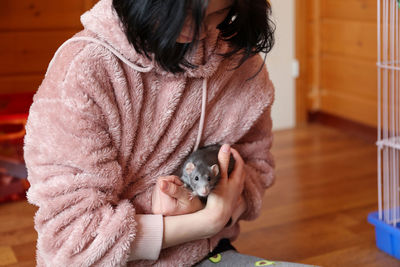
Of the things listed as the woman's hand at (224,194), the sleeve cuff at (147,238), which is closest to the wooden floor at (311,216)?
the woman's hand at (224,194)

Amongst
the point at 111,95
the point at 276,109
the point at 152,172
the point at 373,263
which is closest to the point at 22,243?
the point at 152,172

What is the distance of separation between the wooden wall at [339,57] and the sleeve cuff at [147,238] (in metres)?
1.85

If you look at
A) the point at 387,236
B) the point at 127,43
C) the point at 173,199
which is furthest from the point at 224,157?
the point at 387,236

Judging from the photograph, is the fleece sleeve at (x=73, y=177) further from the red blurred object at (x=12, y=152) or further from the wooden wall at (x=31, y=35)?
the wooden wall at (x=31, y=35)

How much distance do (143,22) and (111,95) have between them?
15 cm

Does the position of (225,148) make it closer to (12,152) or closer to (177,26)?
(177,26)

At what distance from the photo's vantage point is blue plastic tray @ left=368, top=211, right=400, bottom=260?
55.5 inches

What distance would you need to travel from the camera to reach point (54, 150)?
0.80 meters

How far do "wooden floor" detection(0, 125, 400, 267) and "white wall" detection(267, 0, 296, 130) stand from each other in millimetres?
338

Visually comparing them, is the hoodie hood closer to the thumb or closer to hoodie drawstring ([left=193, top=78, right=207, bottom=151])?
hoodie drawstring ([left=193, top=78, right=207, bottom=151])

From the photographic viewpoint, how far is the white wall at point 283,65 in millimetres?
2611

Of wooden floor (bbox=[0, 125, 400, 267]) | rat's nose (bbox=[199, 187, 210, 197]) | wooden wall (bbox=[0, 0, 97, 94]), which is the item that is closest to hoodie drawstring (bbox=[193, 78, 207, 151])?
rat's nose (bbox=[199, 187, 210, 197])

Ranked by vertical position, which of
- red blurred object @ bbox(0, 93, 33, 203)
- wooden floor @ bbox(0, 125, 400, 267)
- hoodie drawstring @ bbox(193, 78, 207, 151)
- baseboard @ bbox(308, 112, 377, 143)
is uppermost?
hoodie drawstring @ bbox(193, 78, 207, 151)

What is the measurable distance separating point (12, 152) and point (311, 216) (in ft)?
3.71
